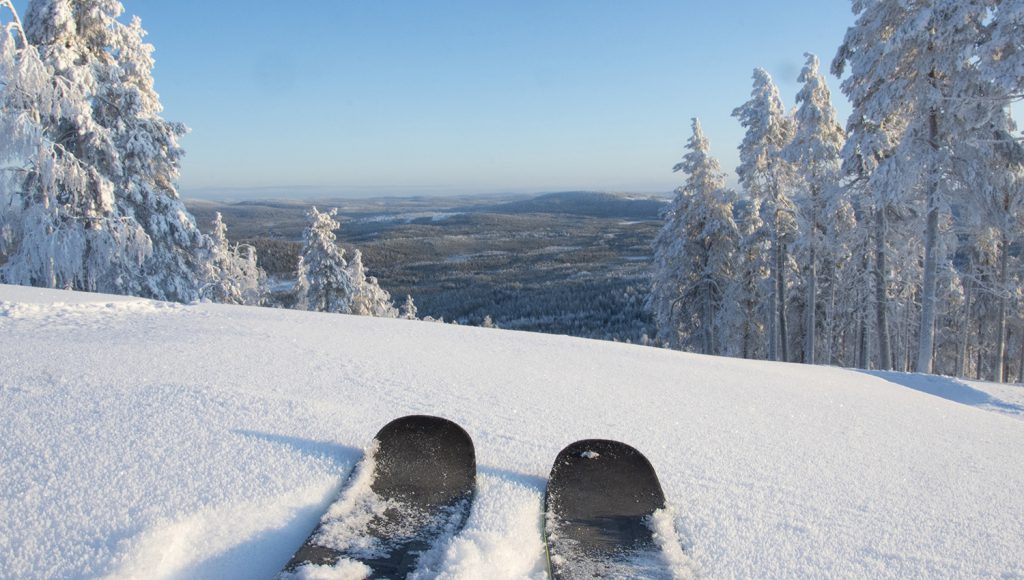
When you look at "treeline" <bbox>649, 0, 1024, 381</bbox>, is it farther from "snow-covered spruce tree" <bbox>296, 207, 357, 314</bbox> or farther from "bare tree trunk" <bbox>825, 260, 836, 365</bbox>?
"snow-covered spruce tree" <bbox>296, 207, 357, 314</bbox>

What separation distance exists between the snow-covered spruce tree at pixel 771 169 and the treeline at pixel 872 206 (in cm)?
6

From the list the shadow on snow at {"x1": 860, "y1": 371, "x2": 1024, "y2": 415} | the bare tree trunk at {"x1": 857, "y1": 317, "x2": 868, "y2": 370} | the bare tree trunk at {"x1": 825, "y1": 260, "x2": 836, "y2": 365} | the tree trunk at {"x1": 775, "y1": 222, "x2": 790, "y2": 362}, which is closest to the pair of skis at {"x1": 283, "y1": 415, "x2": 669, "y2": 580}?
the shadow on snow at {"x1": 860, "y1": 371, "x2": 1024, "y2": 415}

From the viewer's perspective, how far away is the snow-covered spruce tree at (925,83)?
1053 centimetres

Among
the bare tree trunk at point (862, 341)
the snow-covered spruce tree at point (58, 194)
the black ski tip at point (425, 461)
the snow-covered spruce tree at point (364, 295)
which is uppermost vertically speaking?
the snow-covered spruce tree at point (58, 194)

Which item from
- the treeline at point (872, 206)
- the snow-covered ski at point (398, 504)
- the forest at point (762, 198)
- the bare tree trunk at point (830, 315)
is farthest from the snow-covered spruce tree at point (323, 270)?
the snow-covered ski at point (398, 504)

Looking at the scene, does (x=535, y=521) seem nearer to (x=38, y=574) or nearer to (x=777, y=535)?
(x=777, y=535)

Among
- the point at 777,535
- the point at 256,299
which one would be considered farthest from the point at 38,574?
the point at 256,299

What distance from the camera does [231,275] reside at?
24.9m

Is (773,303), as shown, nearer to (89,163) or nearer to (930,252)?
(930,252)

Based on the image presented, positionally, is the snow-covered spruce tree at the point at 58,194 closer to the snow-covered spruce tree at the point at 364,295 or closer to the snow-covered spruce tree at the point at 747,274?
the snow-covered spruce tree at the point at 364,295

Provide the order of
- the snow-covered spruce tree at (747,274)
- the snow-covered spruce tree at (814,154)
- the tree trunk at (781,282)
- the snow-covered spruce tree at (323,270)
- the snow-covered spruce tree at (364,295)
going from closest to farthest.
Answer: the snow-covered spruce tree at (814,154) < the tree trunk at (781,282) < the snow-covered spruce tree at (747,274) < the snow-covered spruce tree at (323,270) < the snow-covered spruce tree at (364,295)

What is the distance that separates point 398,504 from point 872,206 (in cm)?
1586

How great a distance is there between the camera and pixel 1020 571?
8.46ft

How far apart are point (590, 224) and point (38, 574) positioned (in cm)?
16353
